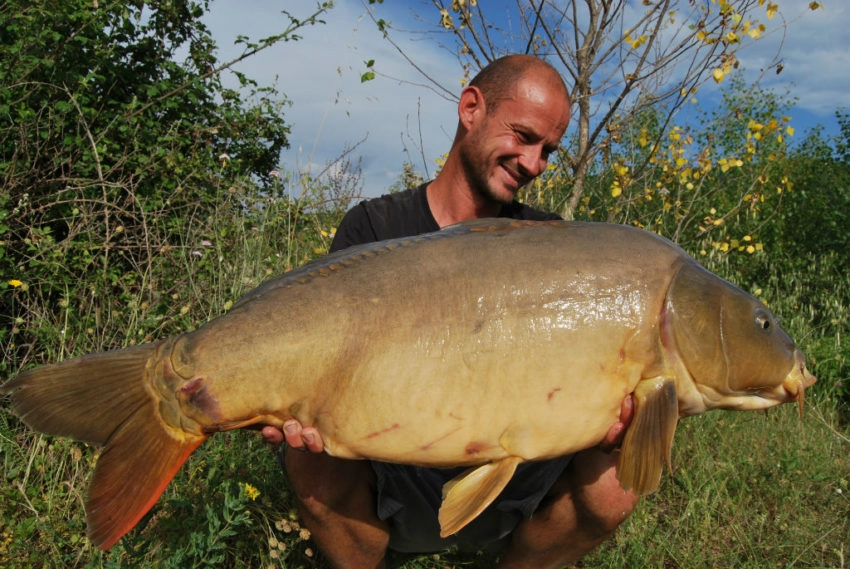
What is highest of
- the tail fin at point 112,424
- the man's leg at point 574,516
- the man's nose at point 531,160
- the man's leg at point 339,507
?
the man's nose at point 531,160

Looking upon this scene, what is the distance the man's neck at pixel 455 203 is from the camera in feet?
7.88

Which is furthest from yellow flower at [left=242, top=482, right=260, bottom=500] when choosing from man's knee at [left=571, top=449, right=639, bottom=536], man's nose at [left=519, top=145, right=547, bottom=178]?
man's nose at [left=519, top=145, right=547, bottom=178]

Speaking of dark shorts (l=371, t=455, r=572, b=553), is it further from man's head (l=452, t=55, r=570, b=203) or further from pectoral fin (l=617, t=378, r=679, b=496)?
man's head (l=452, t=55, r=570, b=203)

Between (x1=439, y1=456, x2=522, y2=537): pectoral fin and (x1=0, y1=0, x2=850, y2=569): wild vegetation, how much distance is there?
519mm

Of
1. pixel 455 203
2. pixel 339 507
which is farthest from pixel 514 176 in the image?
pixel 339 507

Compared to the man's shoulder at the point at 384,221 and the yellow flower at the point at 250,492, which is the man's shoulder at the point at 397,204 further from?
the yellow flower at the point at 250,492

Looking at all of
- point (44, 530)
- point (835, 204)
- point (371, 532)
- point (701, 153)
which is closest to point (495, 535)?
point (371, 532)

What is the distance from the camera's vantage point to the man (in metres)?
1.95

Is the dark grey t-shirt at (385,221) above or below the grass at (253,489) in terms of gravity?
above

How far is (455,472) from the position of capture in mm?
2045

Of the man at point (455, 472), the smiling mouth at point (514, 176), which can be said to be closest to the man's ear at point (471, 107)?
the man at point (455, 472)

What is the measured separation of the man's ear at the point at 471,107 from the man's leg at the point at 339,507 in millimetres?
1242

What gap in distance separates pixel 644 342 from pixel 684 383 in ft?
0.50

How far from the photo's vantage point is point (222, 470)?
2281 millimetres
